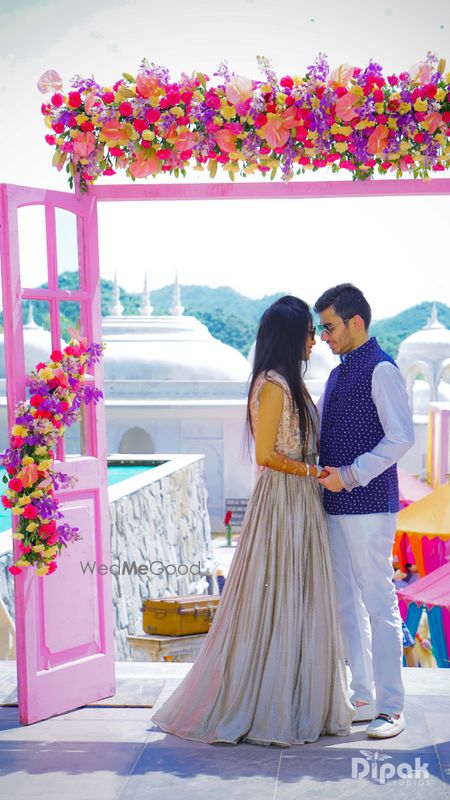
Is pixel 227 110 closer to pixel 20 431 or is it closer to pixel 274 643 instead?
pixel 20 431

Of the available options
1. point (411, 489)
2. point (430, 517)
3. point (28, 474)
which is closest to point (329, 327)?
point (28, 474)

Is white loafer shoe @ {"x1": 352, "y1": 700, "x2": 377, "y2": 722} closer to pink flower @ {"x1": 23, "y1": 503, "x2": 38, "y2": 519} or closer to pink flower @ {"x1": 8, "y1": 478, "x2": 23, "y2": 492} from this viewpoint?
pink flower @ {"x1": 23, "y1": 503, "x2": 38, "y2": 519}

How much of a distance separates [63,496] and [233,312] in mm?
61317

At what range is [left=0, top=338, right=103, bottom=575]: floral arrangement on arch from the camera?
13.2 ft

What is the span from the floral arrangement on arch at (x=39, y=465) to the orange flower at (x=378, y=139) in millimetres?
1512

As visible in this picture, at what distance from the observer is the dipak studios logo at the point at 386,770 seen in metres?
3.36

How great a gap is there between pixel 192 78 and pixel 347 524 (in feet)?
6.18

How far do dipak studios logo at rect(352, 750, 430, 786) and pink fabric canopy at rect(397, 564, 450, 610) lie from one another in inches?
175

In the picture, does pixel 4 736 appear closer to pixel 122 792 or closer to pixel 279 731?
pixel 122 792

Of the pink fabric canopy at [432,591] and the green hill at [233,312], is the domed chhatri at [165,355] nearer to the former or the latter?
the pink fabric canopy at [432,591]

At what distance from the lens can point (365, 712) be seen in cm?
395

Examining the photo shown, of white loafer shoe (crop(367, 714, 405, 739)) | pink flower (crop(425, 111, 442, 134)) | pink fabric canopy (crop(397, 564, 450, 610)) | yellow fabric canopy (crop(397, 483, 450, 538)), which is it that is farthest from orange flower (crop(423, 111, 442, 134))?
yellow fabric canopy (crop(397, 483, 450, 538))

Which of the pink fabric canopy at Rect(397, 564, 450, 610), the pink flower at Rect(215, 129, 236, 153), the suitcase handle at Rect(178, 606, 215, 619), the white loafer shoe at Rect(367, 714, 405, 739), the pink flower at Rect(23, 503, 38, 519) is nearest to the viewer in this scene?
the white loafer shoe at Rect(367, 714, 405, 739)

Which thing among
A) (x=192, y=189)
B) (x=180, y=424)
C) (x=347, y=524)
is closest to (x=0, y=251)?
(x=192, y=189)
